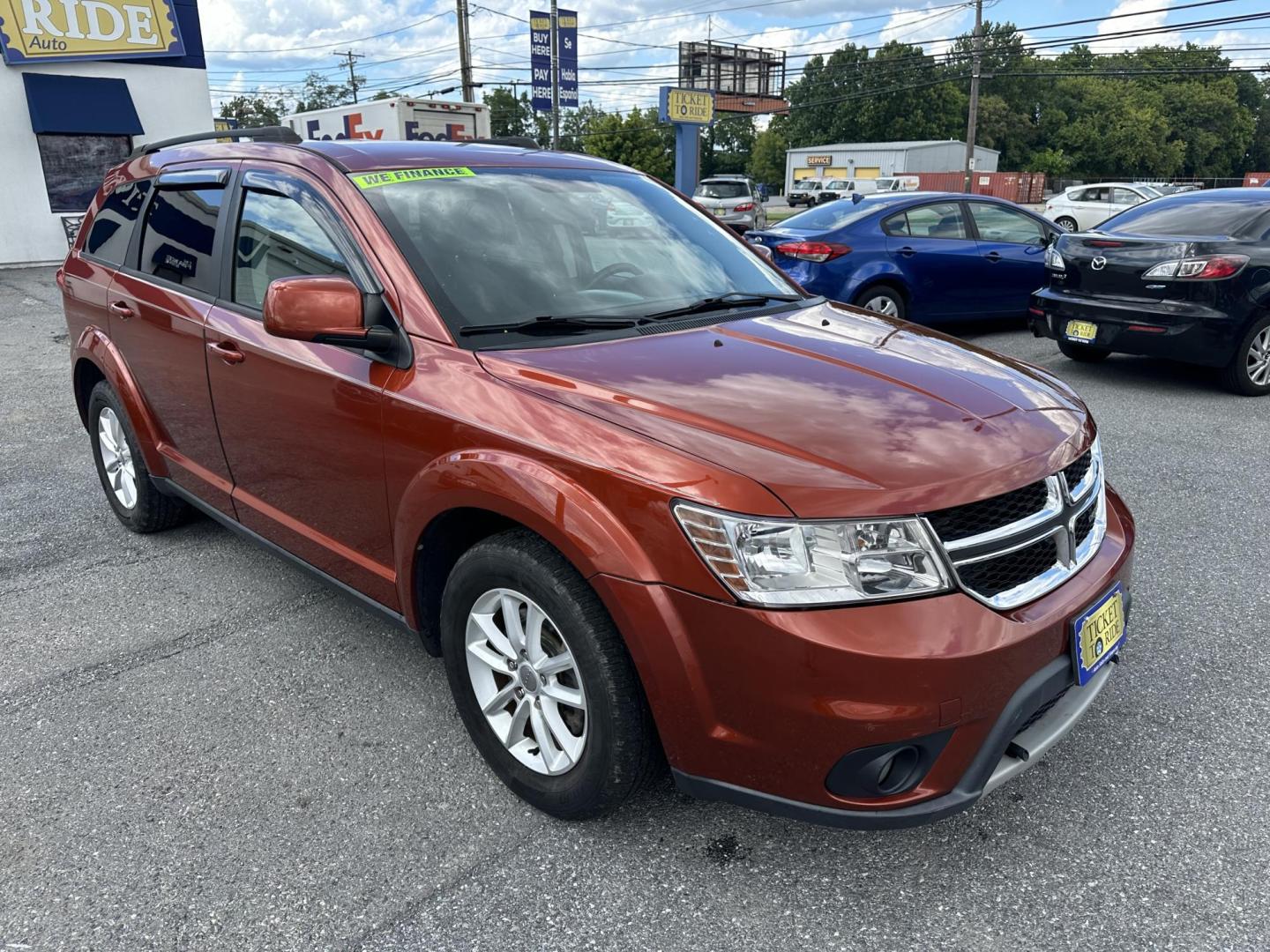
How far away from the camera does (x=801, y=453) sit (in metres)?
2.04

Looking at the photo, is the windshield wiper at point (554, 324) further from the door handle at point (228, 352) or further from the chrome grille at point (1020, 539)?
the chrome grille at point (1020, 539)

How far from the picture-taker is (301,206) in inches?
119

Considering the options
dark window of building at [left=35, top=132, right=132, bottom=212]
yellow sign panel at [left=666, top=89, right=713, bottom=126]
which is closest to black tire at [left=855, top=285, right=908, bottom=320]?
dark window of building at [left=35, top=132, right=132, bottom=212]

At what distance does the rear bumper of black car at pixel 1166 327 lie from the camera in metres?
6.62

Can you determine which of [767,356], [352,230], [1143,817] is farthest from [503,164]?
[1143,817]

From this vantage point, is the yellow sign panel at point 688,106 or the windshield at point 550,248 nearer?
the windshield at point 550,248

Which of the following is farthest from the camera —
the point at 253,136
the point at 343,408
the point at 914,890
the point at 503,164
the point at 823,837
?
the point at 253,136

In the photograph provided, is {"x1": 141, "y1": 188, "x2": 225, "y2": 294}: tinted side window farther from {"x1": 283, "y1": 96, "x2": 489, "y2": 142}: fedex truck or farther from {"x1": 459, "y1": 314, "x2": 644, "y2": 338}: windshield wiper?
{"x1": 283, "y1": 96, "x2": 489, "y2": 142}: fedex truck

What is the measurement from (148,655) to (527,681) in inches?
69.9

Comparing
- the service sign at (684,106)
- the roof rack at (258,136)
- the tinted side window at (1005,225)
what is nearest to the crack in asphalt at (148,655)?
the roof rack at (258,136)

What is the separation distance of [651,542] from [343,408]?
1239 mm

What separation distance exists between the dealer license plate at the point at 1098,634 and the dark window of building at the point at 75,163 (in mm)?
18927

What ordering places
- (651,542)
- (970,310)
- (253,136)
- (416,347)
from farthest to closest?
1. (970,310)
2. (253,136)
3. (416,347)
4. (651,542)

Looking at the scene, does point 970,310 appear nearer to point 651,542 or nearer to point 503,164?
point 503,164
